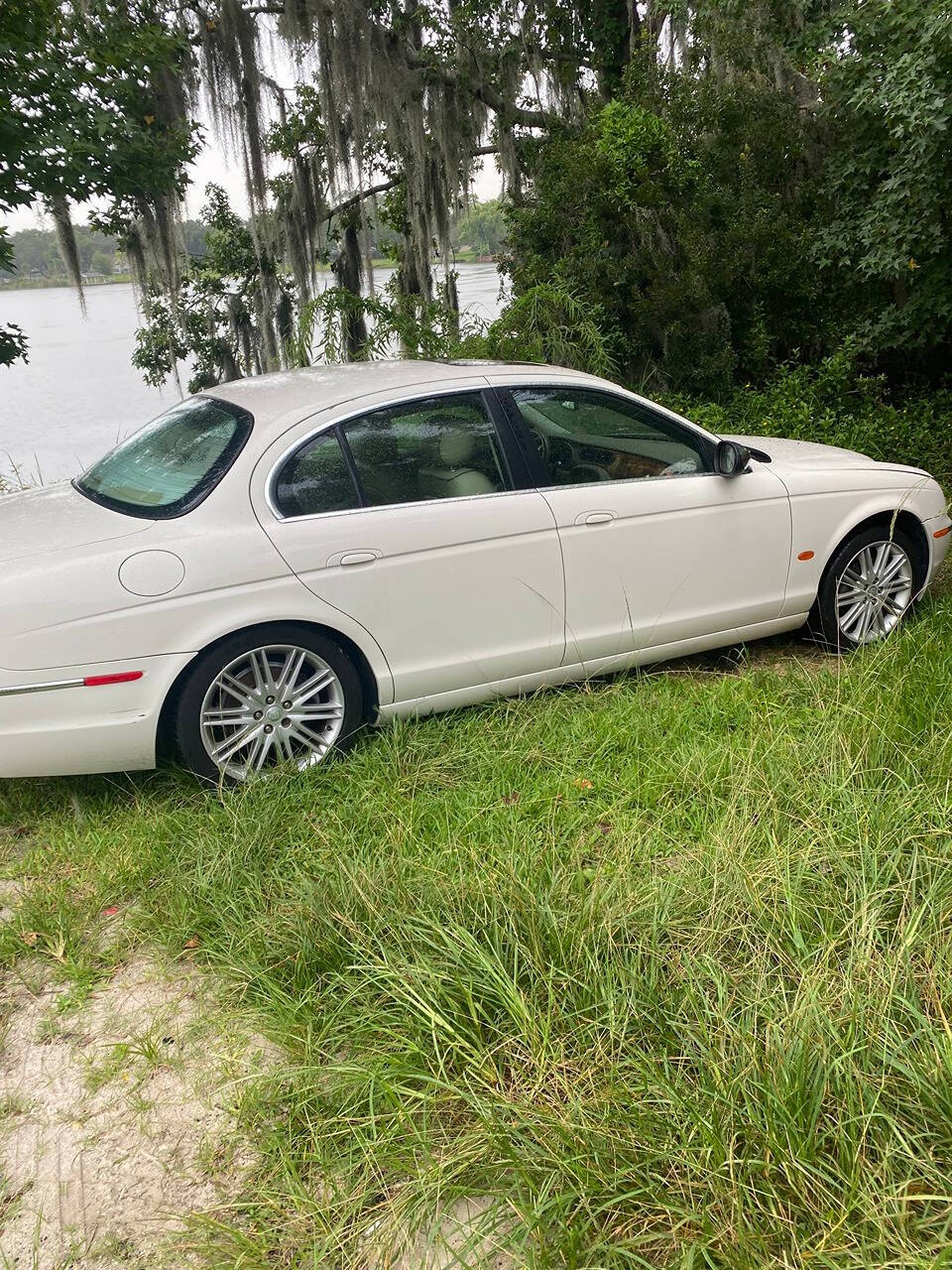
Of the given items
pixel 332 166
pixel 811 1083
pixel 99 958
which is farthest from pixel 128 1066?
pixel 332 166

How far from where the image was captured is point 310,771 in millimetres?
3871

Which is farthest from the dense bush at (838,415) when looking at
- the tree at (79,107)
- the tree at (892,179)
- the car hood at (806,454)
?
the tree at (79,107)

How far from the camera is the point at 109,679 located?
3.55 m

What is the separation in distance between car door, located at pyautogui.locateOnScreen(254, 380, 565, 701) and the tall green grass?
0.99 ft

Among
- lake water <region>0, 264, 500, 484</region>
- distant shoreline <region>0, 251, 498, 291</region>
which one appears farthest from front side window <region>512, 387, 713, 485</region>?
distant shoreline <region>0, 251, 498, 291</region>

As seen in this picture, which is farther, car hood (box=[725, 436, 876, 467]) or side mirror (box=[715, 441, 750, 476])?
car hood (box=[725, 436, 876, 467])

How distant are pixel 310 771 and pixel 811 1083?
84.7 inches

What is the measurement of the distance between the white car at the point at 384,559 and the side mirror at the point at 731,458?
0.01m

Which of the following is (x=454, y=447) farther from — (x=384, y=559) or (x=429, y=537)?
(x=384, y=559)

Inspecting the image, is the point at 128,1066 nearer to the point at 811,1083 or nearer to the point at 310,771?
the point at 310,771

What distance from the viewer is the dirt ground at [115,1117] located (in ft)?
7.29

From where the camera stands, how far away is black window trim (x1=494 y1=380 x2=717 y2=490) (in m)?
4.36

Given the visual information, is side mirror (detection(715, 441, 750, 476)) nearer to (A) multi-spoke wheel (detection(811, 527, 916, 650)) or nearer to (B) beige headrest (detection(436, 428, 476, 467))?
(A) multi-spoke wheel (detection(811, 527, 916, 650))

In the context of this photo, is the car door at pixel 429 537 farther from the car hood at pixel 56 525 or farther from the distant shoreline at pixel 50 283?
the distant shoreline at pixel 50 283
